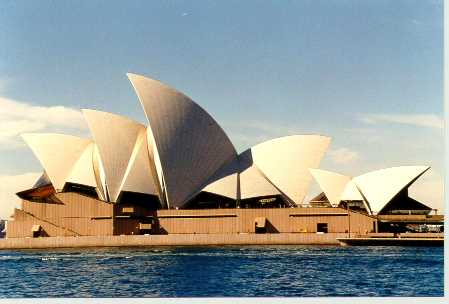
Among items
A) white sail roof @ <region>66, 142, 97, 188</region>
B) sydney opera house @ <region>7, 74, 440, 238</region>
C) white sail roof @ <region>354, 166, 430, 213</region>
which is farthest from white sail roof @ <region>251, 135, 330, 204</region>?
white sail roof @ <region>66, 142, 97, 188</region>

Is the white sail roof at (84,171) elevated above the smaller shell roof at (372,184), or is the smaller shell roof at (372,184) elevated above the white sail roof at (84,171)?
the white sail roof at (84,171)

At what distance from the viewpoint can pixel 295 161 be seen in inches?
2495

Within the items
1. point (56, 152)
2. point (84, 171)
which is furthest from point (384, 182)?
point (56, 152)

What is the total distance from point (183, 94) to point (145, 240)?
12512 millimetres

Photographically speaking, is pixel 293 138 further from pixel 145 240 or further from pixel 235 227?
pixel 145 240

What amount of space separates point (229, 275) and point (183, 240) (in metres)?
26.5

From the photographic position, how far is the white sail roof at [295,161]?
63.2 metres

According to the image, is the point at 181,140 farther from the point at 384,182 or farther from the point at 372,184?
the point at 384,182

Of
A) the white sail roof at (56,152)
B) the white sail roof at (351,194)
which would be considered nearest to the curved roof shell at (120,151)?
the white sail roof at (56,152)

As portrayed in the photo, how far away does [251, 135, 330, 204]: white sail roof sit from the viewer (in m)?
63.2

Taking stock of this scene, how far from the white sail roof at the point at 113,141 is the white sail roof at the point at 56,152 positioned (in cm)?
424

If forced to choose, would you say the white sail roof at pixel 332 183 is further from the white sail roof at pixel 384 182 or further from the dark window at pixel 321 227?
the dark window at pixel 321 227

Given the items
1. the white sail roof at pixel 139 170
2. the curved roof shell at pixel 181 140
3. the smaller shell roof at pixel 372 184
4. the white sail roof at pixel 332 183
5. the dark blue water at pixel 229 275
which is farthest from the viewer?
the white sail roof at pixel 332 183

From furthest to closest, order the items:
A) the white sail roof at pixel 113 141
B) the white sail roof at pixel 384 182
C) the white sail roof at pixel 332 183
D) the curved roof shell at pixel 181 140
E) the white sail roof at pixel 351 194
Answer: the white sail roof at pixel 332 183
the white sail roof at pixel 351 194
the white sail roof at pixel 113 141
the white sail roof at pixel 384 182
the curved roof shell at pixel 181 140
